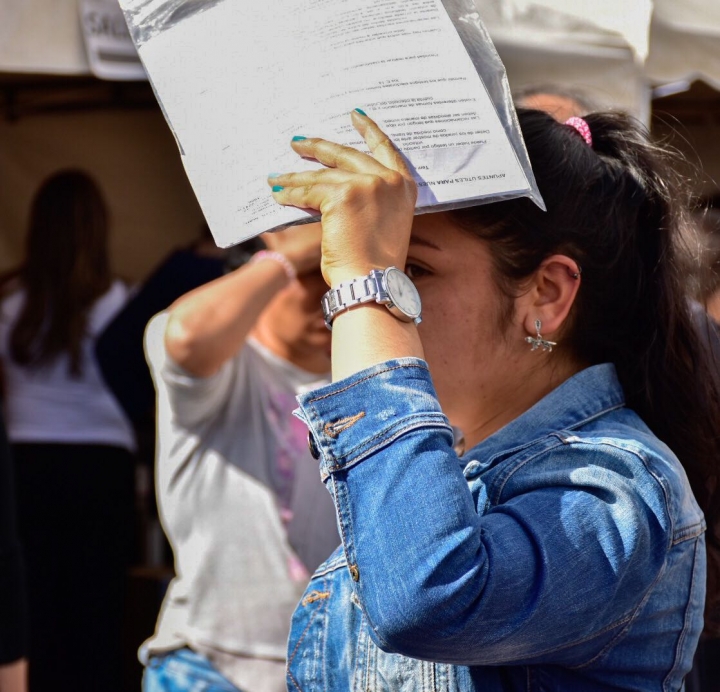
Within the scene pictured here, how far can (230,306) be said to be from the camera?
7.82ft

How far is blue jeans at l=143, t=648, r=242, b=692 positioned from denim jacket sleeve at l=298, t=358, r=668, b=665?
1199 mm

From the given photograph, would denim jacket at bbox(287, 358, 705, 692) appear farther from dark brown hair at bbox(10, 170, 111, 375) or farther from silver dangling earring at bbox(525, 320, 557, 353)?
dark brown hair at bbox(10, 170, 111, 375)

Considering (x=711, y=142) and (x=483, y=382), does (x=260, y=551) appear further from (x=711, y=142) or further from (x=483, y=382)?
(x=711, y=142)

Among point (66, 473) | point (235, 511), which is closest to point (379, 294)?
point (235, 511)

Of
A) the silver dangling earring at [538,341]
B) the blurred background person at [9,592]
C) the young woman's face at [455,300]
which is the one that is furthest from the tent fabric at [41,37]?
the silver dangling earring at [538,341]

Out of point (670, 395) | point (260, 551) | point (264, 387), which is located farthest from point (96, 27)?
point (670, 395)

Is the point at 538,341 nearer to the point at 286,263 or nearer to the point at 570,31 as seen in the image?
the point at 286,263

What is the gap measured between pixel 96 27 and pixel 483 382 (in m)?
1.73

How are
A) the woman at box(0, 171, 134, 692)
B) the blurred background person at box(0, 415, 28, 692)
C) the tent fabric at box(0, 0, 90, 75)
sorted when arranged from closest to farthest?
the blurred background person at box(0, 415, 28, 692)
the tent fabric at box(0, 0, 90, 75)
the woman at box(0, 171, 134, 692)

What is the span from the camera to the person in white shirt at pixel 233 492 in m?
2.20

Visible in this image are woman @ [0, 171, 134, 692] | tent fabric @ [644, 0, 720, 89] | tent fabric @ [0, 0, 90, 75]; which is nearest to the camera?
tent fabric @ [0, 0, 90, 75]

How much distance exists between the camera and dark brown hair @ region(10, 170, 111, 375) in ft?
12.9

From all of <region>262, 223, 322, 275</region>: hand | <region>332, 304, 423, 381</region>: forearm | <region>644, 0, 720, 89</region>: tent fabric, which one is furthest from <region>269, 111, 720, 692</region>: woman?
<region>644, 0, 720, 89</region>: tent fabric

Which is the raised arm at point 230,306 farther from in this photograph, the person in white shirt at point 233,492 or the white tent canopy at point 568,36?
the white tent canopy at point 568,36
